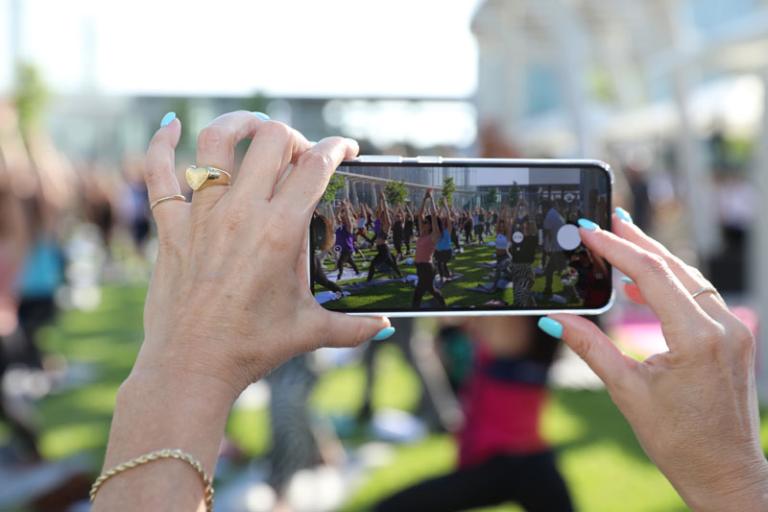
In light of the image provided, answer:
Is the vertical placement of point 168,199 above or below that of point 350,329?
above

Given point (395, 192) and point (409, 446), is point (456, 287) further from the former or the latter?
point (409, 446)

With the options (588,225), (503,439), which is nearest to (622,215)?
(588,225)

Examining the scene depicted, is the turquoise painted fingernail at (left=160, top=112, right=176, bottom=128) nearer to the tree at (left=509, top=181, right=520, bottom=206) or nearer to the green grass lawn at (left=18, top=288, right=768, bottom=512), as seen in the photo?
the tree at (left=509, top=181, right=520, bottom=206)

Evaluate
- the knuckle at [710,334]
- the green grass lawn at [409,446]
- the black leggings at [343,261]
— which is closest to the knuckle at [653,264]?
the knuckle at [710,334]

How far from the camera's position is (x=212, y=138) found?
4.22ft

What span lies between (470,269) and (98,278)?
15.6 metres

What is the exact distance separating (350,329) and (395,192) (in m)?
0.33

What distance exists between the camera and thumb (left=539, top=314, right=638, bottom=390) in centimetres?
130

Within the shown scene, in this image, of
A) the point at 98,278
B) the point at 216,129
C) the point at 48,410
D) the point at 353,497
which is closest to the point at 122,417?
the point at 216,129

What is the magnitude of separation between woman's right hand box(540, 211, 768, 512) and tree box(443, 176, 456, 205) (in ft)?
1.40

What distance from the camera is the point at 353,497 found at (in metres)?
4.88

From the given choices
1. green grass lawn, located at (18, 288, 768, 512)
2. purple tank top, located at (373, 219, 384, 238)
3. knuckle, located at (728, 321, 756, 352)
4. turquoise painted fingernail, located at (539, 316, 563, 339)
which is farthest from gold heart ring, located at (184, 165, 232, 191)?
green grass lawn, located at (18, 288, 768, 512)

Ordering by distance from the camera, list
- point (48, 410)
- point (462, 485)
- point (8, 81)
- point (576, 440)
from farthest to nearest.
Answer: point (8, 81)
point (48, 410)
point (576, 440)
point (462, 485)

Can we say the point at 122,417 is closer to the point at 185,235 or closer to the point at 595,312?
the point at 185,235
